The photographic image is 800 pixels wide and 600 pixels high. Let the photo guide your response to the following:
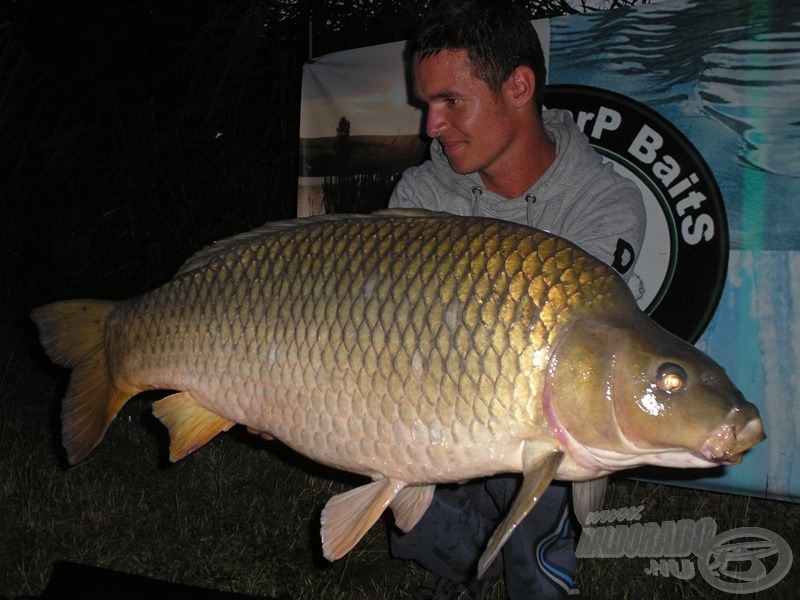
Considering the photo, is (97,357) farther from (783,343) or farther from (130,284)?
(130,284)

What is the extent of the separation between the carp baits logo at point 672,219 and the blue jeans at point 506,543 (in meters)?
0.93

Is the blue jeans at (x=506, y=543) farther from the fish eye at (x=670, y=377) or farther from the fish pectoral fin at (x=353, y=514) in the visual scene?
the fish eye at (x=670, y=377)

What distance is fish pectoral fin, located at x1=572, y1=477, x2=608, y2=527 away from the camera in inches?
61.4

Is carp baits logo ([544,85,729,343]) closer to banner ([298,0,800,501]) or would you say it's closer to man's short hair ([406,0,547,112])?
banner ([298,0,800,501])

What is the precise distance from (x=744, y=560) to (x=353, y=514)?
1.37 metres

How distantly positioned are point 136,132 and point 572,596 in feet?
13.4

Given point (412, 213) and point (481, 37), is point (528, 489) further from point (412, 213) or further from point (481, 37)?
point (481, 37)

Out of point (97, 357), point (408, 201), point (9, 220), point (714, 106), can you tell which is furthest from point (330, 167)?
point (9, 220)

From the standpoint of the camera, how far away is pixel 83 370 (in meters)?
1.77

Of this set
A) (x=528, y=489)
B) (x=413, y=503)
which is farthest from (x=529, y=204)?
(x=528, y=489)

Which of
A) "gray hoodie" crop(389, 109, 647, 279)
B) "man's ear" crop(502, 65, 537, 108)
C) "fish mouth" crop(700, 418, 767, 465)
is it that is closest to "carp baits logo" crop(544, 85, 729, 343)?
"gray hoodie" crop(389, 109, 647, 279)

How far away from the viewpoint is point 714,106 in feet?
8.55

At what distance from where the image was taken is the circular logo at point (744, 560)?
2176mm
